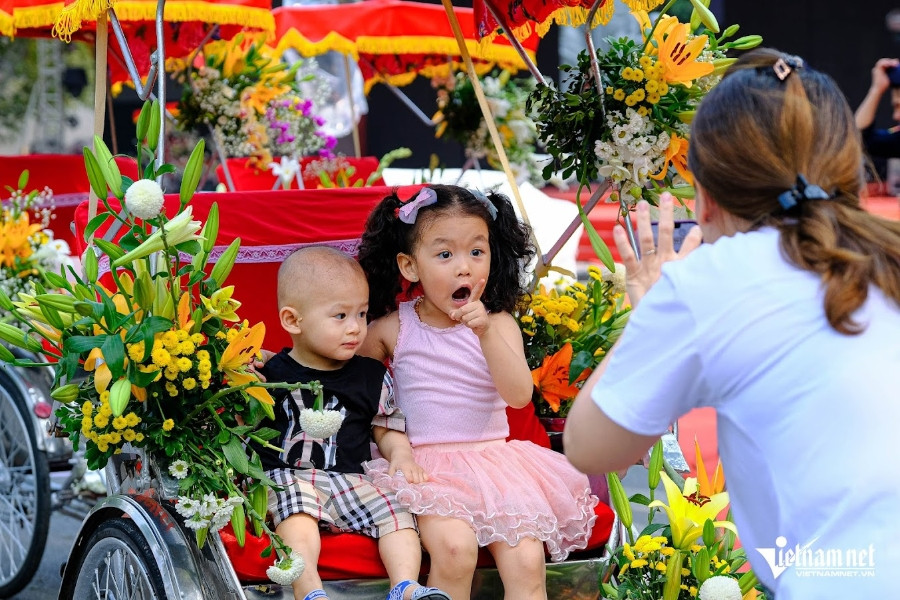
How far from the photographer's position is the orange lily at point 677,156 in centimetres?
272

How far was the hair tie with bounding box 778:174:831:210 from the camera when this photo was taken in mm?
1423

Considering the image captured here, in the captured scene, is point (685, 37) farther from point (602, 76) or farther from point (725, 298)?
point (725, 298)

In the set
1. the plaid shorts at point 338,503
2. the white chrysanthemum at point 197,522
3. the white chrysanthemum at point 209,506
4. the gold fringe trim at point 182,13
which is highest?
the gold fringe trim at point 182,13

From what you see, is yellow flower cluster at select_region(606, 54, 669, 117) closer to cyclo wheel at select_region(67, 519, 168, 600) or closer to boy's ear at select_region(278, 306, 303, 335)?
boy's ear at select_region(278, 306, 303, 335)

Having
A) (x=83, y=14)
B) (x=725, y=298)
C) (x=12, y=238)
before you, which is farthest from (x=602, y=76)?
(x=12, y=238)

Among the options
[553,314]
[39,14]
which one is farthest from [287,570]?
[39,14]

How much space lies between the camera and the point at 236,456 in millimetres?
2215

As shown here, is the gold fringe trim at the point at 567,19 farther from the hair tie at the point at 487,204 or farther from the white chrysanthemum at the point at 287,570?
the white chrysanthemum at the point at 287,570

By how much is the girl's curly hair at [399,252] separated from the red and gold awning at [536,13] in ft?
1.75

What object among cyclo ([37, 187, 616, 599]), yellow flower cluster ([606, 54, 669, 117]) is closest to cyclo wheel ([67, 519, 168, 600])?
cyclo ([37, 187, 616, 599])

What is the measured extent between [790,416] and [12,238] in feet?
11.5

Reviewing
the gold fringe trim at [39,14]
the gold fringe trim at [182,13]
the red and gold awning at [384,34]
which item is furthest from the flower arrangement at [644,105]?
the red and gold awning at [384,34]

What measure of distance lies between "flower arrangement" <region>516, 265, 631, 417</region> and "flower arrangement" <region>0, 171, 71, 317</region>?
1.92 m

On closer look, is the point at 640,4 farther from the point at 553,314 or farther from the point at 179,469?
the point at 179,469
